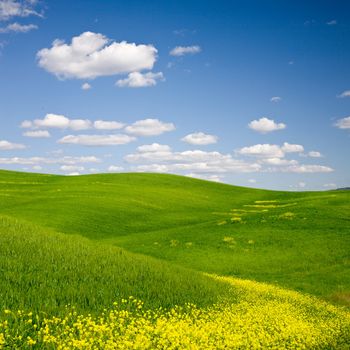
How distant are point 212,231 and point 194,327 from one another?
3516cm

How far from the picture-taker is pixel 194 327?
14.6 metres

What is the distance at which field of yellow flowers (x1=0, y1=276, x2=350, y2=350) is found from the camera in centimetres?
1209

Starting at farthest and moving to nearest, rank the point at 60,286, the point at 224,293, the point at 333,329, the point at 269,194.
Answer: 1. the point at 269,194
2. the point at 224,293
3. the point at 333,329
4. the point at 60,286

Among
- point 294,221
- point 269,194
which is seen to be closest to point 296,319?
point 294,221

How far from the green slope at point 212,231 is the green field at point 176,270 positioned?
147 millimetres

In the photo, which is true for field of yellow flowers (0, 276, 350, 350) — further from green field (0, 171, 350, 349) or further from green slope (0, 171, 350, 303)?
green slope (0, 171, 350, 303)

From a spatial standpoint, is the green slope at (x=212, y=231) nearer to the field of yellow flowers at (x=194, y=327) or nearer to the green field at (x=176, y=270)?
the green field at (x=176, y=270)

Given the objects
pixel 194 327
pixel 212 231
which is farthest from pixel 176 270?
pixel 212 231

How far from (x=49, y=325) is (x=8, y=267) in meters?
6.06

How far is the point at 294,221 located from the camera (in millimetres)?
50781

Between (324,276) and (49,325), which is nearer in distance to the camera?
(49,325)

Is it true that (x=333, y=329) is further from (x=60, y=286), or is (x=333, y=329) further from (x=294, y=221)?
(x=294, y=221)

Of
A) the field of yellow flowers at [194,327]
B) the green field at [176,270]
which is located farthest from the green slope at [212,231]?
the field of yellow flowers at [194,327]

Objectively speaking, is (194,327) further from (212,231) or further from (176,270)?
(212,231)
